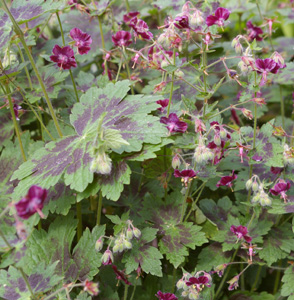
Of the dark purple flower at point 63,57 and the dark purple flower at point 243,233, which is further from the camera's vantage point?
the dark purple flower at point 63,57

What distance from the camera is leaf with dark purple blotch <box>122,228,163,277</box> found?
168cm

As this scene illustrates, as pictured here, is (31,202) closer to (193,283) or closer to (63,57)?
(193,283)

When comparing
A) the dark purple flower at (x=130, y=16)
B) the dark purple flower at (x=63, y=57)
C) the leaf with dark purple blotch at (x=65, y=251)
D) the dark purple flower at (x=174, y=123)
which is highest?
the dark purple flower at (x=63, y=57)

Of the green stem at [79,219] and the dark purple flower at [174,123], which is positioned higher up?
the dark purple flower at [174,123]

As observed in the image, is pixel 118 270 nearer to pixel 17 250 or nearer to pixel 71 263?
pixel 71 263

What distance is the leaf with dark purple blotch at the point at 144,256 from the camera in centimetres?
168

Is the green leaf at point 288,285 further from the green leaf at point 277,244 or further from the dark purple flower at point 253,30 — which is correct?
the dark purple flower at point 253,30

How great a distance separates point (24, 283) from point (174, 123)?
2.61ft

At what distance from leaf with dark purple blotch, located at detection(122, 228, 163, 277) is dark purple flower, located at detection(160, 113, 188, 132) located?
1.36 ft

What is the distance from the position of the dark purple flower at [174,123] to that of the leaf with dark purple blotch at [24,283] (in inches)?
25.9

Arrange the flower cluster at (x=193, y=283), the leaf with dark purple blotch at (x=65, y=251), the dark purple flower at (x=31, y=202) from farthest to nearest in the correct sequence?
1. the leaf with dark purple blotch at (x=65, y=251)
2. the flower cluster at (x=193, y=283)
3. the dark purple flower at (x=31, y=202)

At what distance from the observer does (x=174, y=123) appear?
172cm

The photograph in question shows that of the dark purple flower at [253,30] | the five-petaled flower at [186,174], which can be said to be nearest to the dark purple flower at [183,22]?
the five-petaled flower at [186,174]

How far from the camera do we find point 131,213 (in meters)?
2.01
